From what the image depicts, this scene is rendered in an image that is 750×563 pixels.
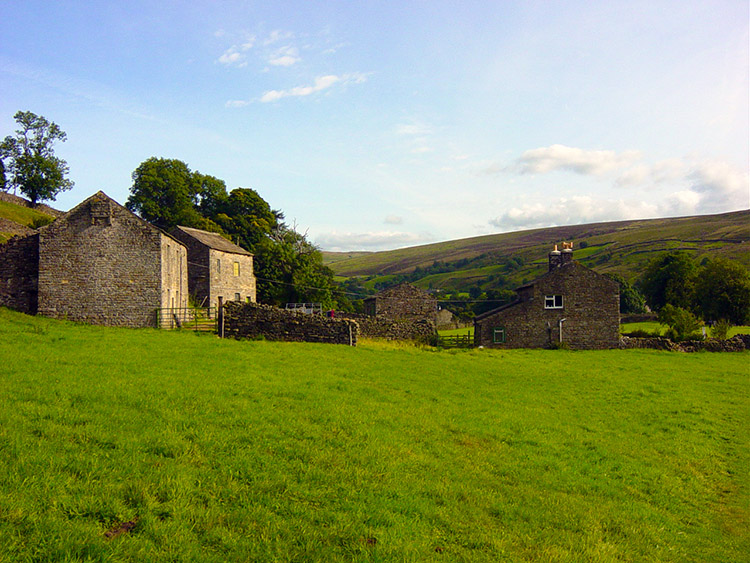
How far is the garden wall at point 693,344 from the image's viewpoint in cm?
4159

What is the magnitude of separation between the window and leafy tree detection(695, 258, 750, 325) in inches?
1337

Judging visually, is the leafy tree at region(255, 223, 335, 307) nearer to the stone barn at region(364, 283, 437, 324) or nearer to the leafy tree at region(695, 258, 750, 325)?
the stone barn at region(364, 283, 437, 324)

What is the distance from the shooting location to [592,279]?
43.7m

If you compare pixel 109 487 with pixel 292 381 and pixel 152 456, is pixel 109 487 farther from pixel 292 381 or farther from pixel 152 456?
pixel 292 381

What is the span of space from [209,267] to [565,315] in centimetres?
3010

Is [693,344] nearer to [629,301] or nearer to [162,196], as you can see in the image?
[629,301]

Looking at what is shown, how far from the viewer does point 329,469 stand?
8156mm

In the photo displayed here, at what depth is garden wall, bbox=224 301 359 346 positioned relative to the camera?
27.1 m

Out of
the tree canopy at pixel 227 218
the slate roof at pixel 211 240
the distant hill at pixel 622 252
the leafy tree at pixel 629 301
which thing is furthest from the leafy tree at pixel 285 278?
the distant hill at pixel 622 252

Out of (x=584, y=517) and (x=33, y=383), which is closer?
(x=584, y=517)

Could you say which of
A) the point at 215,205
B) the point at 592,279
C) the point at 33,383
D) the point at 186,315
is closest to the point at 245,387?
the point at 33,383

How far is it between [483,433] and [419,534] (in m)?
5.65

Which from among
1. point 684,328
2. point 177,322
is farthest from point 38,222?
point 684,328

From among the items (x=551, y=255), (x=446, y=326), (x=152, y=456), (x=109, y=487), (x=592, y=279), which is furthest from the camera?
(x=446, y=326)
